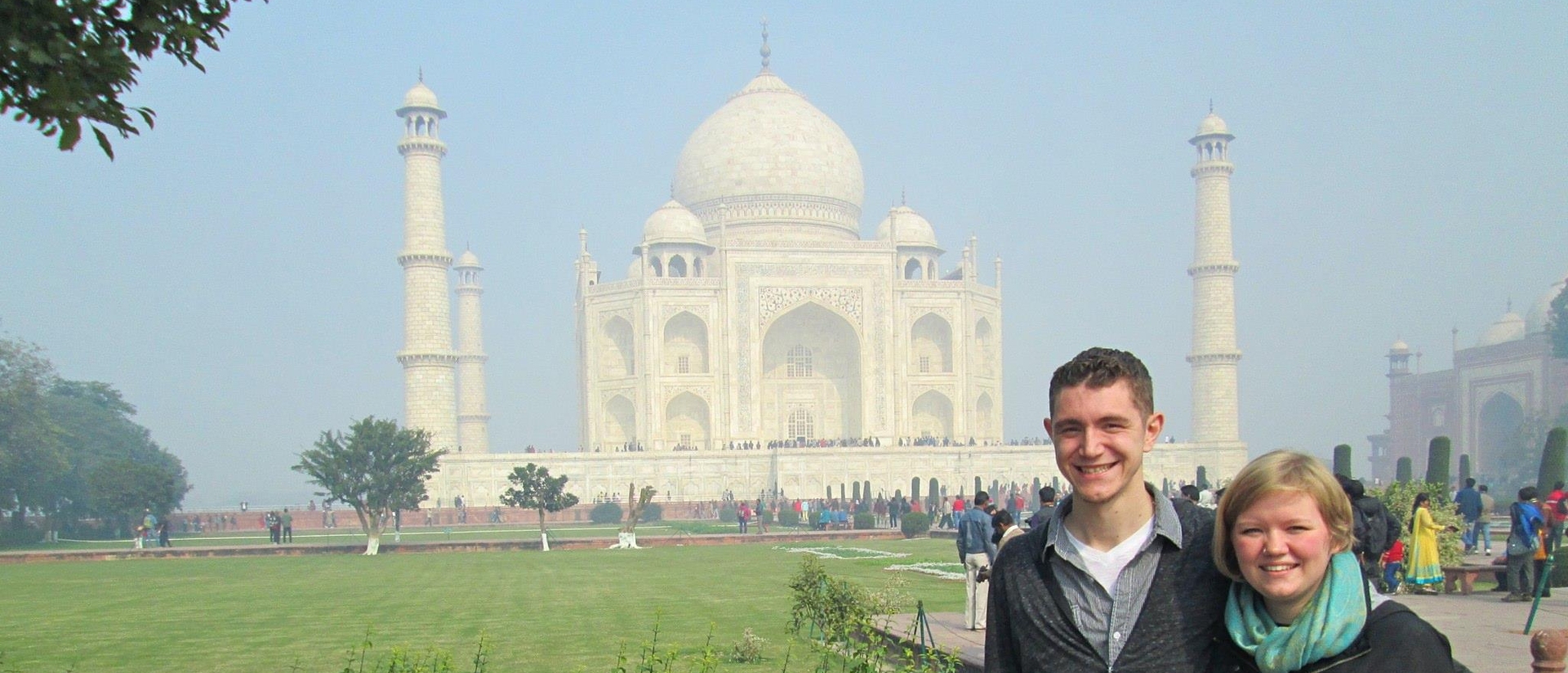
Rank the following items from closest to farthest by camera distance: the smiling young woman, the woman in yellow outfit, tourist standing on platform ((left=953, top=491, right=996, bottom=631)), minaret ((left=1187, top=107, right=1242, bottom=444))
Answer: the smiling young woman, tourist standing on platform ((left=953, top=491, right=996, bottom=631)), the woman in yellow outfit, minaret ((left=1187, top=107, right=1242, bottom=444))

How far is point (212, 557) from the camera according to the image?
68.4ft

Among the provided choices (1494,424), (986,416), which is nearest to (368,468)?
(986,416)

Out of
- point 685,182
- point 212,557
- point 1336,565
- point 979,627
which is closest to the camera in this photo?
point 1336,565

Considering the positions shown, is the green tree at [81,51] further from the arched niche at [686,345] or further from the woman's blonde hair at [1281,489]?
the arched niche at [686,345]

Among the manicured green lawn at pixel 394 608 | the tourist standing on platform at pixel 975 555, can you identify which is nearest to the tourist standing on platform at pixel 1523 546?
the tourist standing on platform at pixel 975 555

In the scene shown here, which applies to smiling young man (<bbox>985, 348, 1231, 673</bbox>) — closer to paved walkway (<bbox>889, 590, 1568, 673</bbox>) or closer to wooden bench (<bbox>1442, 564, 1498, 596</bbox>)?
paved walkway (<bbox>889, 590, 1568, 673</bbox>)

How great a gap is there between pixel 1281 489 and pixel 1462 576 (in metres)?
9.83

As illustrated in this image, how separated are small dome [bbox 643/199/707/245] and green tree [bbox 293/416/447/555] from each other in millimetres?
19392

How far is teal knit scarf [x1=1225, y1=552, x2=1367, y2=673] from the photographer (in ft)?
7.54

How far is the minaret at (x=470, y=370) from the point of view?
156ft

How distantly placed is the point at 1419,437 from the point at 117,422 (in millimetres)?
45155

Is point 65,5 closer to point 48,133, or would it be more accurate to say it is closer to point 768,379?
Result: point 48,133

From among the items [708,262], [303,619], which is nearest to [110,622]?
[303,619]

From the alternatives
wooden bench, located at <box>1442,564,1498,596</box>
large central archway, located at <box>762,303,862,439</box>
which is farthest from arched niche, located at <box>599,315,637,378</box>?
wooden bench, located at <box>1442,564,1498,596</box>
